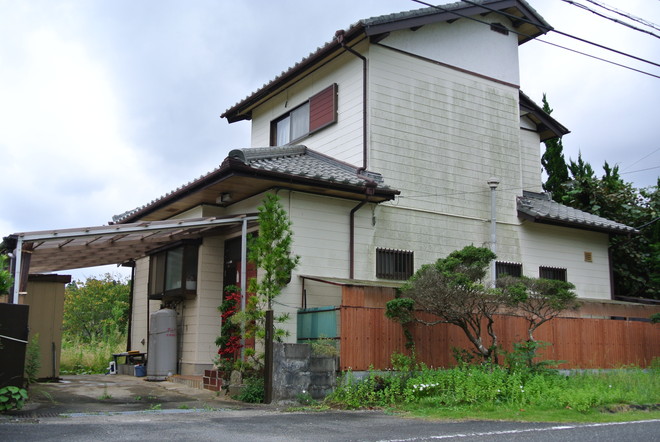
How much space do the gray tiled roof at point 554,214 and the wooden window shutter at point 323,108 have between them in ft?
16.4

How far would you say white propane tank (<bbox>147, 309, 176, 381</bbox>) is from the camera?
44.5 ft

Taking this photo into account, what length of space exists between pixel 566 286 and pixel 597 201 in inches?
362

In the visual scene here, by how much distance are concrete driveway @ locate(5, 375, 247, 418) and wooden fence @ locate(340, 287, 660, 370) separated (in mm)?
2171

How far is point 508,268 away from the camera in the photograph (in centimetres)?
1507

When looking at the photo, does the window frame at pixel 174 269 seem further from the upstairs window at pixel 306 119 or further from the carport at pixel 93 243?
the upstairs window at pixel 306 119

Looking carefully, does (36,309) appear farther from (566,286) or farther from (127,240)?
(566,286)

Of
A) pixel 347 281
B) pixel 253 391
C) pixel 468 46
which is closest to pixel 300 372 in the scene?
pixel 253 391

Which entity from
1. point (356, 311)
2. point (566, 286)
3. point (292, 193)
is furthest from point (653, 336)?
point (292, 193)

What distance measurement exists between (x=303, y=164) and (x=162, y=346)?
190 inches

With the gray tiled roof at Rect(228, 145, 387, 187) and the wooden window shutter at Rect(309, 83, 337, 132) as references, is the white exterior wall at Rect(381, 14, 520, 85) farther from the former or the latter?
the gray tiled roof at Rect(228, 145, 387, 187)

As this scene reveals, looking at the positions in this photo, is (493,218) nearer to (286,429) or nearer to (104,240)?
(104,240)

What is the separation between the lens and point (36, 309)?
13203 mm

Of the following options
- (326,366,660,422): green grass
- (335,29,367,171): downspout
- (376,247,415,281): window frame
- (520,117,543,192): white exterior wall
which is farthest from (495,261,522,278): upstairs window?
(326,366,660,422): green grass

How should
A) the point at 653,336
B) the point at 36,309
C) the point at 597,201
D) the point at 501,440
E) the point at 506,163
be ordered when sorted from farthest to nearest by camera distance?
the point at 597,201
the point at 506,163
the point at 653,336
the point at 36,309
the point at 501,440
